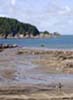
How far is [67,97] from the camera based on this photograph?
20.0m

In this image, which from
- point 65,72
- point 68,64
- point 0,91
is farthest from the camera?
point 68,64

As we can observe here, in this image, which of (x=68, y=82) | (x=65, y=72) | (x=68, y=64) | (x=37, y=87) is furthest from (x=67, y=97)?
(x=68, y=64)

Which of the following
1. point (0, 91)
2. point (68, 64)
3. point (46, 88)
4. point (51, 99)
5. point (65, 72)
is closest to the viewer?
point (51, 99)

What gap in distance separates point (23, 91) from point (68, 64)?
2089 centimetres

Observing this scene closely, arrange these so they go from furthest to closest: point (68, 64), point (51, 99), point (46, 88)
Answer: point (68, 64)
point (46, 88)
point (51, 99)

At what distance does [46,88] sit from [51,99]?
666 cm

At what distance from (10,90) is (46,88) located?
297 centimetres

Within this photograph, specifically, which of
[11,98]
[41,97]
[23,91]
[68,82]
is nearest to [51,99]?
[41,97]

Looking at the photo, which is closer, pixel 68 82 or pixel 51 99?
pixel 51 99

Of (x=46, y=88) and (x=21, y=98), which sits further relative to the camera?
(x=46, y=88)

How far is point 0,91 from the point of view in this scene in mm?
24359

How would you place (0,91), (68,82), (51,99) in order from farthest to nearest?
(68,82) < (0,91) < (51,99)

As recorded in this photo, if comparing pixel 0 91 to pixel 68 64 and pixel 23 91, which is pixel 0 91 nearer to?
pixel 23 91

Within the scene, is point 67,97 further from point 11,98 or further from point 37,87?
point 37,87
